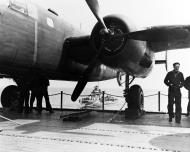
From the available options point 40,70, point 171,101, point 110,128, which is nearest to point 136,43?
point 171,101

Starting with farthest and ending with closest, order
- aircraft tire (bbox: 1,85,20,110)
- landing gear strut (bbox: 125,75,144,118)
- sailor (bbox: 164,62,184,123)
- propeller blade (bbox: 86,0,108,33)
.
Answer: aircraft tire (bbox: 1,85,20,110), landing gear strut (bbox: 125,75,144,118), sailor (bbox: 164,62,184,123), propeller blade (bbox: 86,0,108,33)

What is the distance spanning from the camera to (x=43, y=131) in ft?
21.9

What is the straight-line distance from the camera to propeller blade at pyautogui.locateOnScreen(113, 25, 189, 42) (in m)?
8.11

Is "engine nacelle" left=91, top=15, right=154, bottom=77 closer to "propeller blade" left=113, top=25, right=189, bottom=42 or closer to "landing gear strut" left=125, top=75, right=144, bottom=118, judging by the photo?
"propeller blade" left=113, top=25, right=189, bottom=42

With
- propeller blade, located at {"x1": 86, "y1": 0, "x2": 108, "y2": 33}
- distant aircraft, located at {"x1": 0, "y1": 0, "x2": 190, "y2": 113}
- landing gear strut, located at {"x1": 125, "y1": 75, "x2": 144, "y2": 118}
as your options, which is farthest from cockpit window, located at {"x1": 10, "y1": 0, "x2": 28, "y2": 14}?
landing gear strut, located at {"x1": 125, "y1": 75, "x2": 144, "y2": 118}

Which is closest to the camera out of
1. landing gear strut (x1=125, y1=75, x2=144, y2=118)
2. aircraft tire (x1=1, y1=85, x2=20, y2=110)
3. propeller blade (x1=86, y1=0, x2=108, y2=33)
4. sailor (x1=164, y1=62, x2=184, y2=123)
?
propeller blade (x1=86, y1=0, x2=108, y2=33)

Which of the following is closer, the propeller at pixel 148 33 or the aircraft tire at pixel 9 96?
the propeller at pixel 148 33

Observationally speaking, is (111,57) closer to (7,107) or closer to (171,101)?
(171,101)

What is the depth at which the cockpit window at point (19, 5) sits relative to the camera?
831cm

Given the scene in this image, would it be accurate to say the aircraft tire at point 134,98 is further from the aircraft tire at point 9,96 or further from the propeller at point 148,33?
the aircraft tire at point 9,96

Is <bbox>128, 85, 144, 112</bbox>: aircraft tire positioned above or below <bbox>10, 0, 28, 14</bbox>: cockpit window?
below

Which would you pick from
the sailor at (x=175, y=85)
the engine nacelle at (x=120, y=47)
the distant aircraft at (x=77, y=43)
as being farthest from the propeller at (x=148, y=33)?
the sailor at (x=175, y=85)

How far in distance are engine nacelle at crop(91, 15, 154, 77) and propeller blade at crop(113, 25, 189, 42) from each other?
0.91ft

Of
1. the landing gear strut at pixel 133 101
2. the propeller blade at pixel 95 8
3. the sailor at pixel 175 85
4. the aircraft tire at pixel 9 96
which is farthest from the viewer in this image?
the aircraft tire at pixel 9 96
